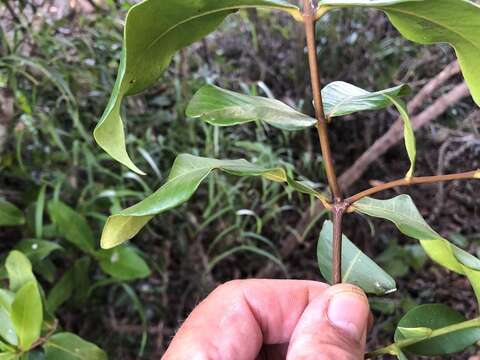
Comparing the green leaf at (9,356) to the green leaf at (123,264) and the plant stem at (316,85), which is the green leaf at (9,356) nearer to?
the green leaf at (123,264)

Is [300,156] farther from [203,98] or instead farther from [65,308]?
[203,98]

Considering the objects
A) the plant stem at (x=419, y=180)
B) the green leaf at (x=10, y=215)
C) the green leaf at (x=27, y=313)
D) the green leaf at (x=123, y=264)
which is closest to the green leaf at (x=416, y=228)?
the plant stem at (x=419, y=180)

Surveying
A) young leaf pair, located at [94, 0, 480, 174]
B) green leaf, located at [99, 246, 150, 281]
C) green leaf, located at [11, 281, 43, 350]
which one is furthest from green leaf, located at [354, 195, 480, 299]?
green leaf, located at [99, 246, 150, 281]

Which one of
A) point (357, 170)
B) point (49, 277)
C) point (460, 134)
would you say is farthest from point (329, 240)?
point (460, 134)

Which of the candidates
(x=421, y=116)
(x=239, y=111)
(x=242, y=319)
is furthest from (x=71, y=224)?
(x=421, y=116)

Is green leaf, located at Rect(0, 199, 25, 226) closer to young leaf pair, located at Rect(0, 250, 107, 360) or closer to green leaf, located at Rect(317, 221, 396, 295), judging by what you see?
young leaf pair, located at Rect(0, 250, 107, 360)

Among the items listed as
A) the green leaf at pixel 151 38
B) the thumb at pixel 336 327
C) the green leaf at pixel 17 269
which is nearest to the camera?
the green leaf at pixel 151 38
